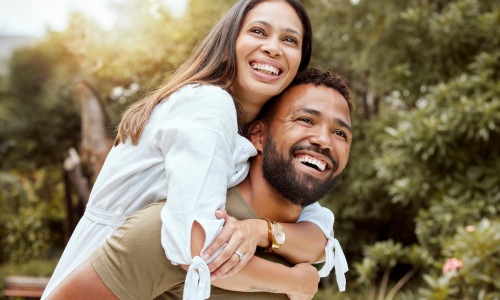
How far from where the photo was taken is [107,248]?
1.74 meters

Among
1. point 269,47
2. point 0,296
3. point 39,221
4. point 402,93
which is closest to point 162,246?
point 269,47

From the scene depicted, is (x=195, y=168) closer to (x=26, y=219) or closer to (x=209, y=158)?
(x=209, y=158)

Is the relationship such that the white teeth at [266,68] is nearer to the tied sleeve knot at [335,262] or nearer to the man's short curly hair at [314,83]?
the man's short curly hair at [314,83]

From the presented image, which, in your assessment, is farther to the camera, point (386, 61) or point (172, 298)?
point (386, 61)

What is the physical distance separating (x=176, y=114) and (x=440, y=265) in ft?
17.6

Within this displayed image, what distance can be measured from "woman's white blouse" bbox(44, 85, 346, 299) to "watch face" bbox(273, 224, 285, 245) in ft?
0.63

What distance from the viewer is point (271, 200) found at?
6.76ft

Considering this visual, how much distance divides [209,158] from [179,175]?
0.31 ft

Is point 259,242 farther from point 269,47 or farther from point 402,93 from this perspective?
point 402,93

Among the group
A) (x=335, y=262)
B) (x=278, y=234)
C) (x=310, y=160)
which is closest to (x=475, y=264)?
(x=335, y=262)

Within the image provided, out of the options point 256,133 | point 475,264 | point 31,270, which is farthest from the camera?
point 31,270

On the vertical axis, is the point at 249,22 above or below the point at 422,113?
above

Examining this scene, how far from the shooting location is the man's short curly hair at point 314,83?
2.19 meters

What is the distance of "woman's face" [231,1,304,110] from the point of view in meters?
2.12
